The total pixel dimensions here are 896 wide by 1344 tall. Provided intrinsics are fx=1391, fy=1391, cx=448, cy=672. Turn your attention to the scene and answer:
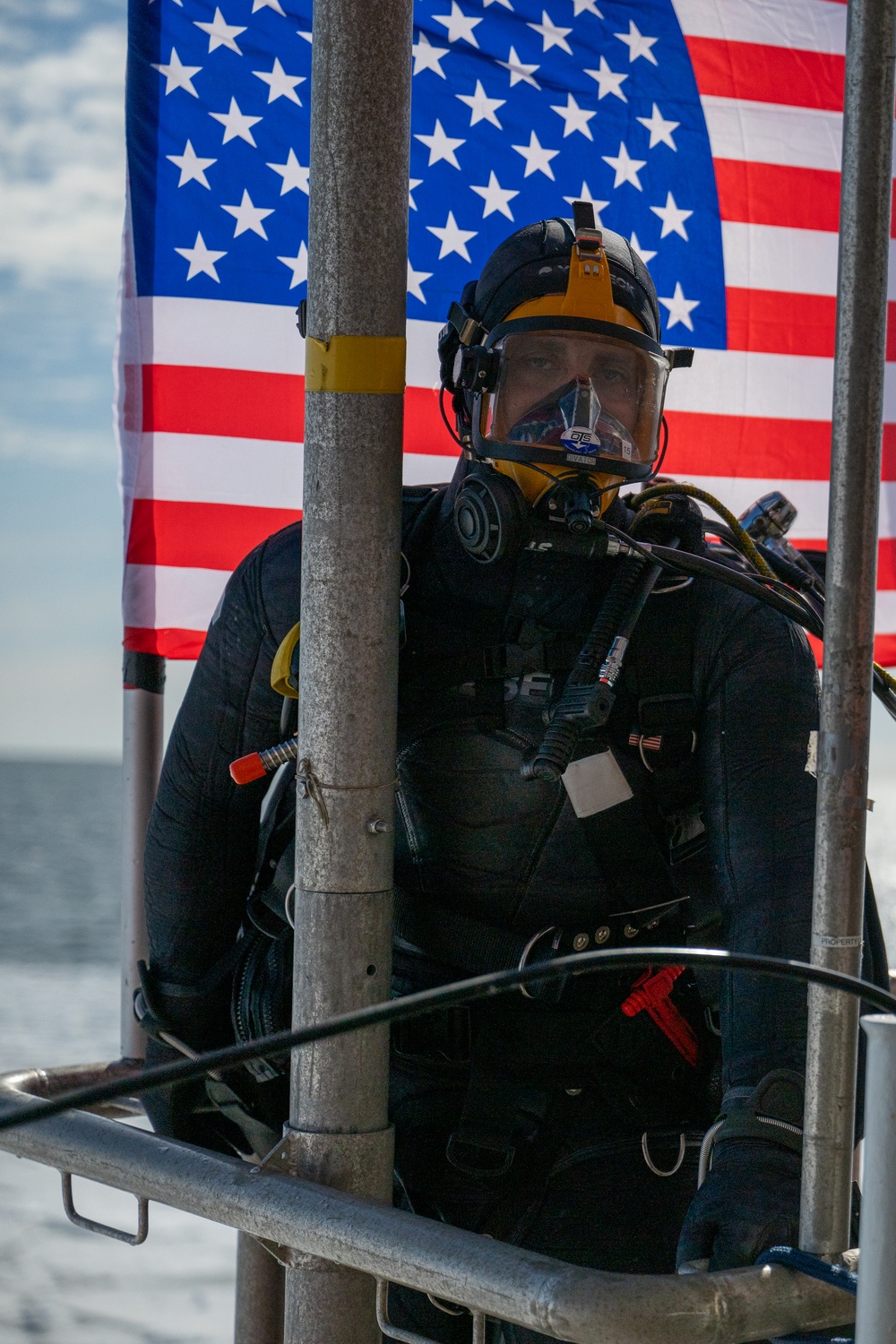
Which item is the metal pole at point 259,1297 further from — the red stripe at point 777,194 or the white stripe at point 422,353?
the red stripe at point 777,194

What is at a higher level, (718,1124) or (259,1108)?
(718,1124)

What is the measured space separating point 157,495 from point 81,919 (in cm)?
1767

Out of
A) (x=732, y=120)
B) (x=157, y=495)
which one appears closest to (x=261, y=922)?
(x=157, y=495)

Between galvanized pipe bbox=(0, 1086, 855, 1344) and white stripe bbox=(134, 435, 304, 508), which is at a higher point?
white stripe bbox=(134, 435, 304, 508)

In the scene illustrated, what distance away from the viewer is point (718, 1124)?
142 centimetres

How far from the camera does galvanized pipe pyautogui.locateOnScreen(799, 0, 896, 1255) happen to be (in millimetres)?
981

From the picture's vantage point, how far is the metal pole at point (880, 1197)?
2.91ft

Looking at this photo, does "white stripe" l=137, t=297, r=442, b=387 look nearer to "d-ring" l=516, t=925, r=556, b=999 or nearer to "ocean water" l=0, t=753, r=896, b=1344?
"d-ring" l=516, t=925, r=556, b=999

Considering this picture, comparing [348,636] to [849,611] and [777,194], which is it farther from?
[777,194]

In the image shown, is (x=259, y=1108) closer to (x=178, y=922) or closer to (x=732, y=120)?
(x=178, y=922)

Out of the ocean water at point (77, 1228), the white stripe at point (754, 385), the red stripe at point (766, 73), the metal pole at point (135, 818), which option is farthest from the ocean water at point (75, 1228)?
the red stripe at point (766, 73)

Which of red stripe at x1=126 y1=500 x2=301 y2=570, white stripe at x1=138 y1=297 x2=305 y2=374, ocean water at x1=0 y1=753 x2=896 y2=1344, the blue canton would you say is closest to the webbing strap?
red stripe at x1=126 y1=500 x2=301 y2=570

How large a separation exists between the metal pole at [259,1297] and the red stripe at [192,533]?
4.17 feet

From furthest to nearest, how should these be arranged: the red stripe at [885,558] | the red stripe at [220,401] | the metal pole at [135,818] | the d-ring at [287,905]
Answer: the red stripe at [885,558]
the red stripe at [220,401]
the metal pole at [135,818]
the d-ring at [287,905]
